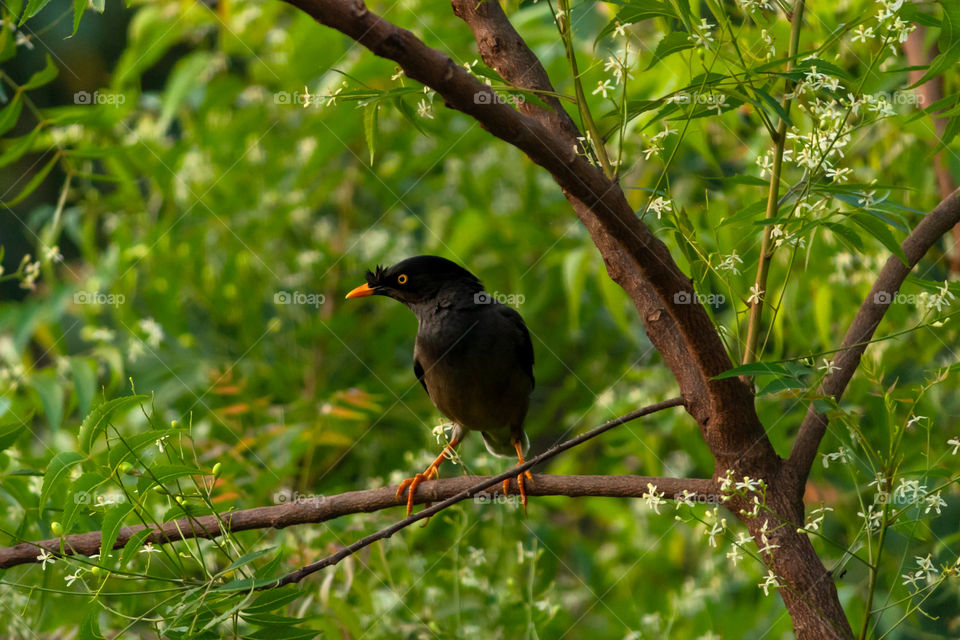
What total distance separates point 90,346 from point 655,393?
3.16m

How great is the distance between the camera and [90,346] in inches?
205

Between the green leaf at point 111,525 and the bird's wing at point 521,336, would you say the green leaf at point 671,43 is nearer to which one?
the green leaf at point 111,525

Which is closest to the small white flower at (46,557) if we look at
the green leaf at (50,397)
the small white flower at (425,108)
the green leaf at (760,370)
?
the green leaf at (50,397)

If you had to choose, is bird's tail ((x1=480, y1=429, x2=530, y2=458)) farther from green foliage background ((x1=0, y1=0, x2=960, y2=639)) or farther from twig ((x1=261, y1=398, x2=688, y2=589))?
twig ((x1=261, y1=398, x2=688, y2=589))

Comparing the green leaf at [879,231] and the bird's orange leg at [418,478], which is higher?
the green leaf at [879,231]

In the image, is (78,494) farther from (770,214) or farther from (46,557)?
(770,214)

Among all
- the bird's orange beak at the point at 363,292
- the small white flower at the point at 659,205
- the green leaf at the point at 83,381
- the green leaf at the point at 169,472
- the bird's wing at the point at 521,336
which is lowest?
the bird's wing at the point at 521,336

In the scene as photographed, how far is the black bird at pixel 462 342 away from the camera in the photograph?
12.1 feet

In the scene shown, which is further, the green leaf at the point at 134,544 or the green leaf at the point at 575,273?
the green leaf at the point at 575,273

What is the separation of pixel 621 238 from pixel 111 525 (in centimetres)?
122

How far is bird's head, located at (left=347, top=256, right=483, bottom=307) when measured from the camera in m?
3.79

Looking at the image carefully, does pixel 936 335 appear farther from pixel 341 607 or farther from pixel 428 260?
pixel 341 607

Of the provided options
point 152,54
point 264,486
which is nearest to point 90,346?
point 152,54

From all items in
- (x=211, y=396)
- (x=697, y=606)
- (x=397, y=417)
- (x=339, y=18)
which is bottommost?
(x=697, y=606)
